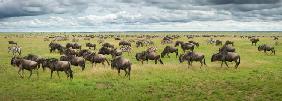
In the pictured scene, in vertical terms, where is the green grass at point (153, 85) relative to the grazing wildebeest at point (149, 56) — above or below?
below

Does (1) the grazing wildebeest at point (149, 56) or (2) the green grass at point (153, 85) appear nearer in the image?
(2) the green grass at point (153, 85)

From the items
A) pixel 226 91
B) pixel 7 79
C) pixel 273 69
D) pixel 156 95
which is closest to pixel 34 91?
pixel 7 79

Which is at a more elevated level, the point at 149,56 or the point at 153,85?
the point at 149,56

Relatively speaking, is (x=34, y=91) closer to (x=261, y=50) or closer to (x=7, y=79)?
(x=7, y=79)

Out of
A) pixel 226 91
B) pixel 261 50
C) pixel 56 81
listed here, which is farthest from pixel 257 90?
pixel 261 50

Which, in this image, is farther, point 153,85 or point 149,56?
point 149,56

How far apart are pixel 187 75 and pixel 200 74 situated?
1.19 meters

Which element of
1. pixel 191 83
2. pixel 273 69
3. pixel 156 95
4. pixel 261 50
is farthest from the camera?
pixel 261 50

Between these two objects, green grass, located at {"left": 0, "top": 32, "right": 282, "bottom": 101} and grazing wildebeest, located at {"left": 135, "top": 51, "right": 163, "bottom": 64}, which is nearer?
green grass, located at {"left": 0, "top": 32, "right": 282, "bottom": 101}

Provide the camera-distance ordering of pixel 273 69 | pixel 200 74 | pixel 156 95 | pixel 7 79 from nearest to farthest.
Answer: pixel 156 95 → pixel 7 79 → pixel 200 74 → pixel 273 69

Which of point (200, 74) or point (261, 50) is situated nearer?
point (200, 74)

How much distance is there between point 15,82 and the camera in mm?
26375

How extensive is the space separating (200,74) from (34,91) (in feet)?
43.1

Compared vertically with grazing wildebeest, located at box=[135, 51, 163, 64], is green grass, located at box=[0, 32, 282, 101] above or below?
below
